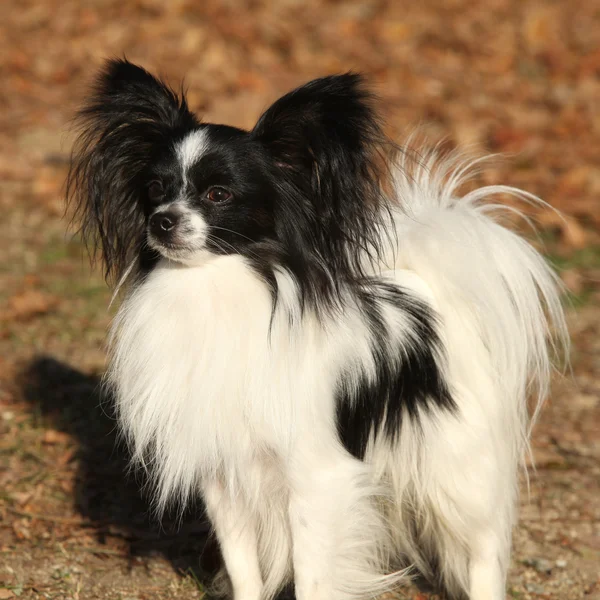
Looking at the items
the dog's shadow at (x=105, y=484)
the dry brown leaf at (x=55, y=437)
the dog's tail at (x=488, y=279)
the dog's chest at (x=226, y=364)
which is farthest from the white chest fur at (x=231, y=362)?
the dry brown leaf at (x=55, y=437)

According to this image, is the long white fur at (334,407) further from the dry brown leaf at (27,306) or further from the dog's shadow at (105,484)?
the dry brown leaf at (27,306)

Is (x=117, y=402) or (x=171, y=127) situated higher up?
(x=171, y=127)

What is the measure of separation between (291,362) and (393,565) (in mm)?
1303

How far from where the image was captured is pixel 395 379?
3283 mm

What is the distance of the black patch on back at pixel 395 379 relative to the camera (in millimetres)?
3184

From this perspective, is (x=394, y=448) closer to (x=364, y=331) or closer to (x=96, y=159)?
(x=364, y=331)

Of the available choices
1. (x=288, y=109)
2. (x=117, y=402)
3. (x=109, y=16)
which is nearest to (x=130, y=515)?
(x=117, y=402)

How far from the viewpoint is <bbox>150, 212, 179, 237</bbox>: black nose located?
2904 mm

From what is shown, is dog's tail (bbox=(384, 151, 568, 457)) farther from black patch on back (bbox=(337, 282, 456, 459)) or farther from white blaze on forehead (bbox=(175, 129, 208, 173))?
white blaze on forehead (bbox=(175, 129, 208, 173))

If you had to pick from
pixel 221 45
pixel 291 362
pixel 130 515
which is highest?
pixel 221 45

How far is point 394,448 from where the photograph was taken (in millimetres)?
3377

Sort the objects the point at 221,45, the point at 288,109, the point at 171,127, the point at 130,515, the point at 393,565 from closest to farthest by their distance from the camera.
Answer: the point at 288,109
the point at 171,127
the point at 393,565
the point at 130,515
the point at 221,45

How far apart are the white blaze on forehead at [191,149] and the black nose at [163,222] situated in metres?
0.16

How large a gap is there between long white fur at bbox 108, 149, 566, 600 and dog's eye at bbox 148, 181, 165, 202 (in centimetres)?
22
